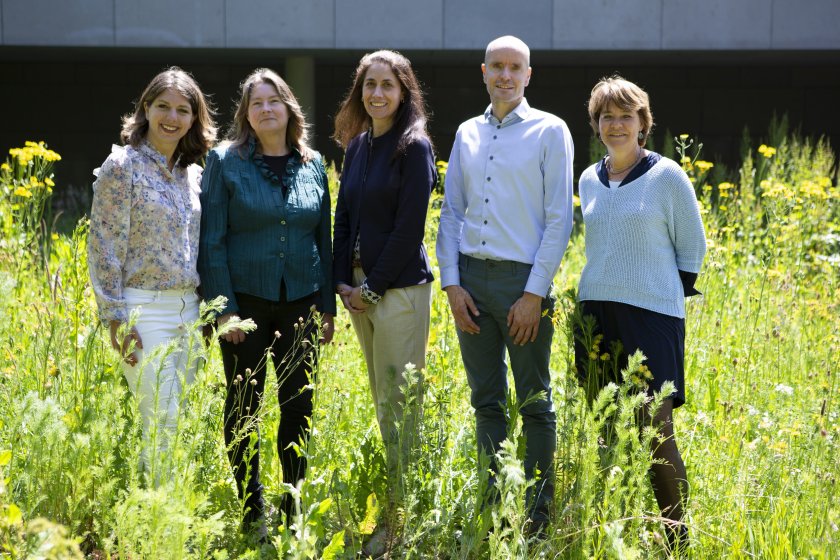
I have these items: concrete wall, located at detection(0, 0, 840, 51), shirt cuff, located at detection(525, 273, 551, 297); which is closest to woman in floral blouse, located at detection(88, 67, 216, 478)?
shirt cuff, located at detection(525, 273, 551, 297)

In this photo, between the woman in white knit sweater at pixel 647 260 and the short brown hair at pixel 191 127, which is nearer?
the woman in white knit sweater at pixel 647 260

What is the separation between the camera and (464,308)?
11.4 feet

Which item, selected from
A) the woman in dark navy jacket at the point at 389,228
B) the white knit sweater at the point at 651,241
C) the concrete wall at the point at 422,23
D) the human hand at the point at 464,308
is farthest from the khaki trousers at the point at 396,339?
the concrete wall at the point at 422,23

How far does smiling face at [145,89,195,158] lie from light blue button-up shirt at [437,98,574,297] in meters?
1.12

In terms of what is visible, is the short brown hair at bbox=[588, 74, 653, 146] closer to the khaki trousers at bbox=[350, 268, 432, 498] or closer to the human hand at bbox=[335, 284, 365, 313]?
the khaki trousers at bbox=[350, 268, 432, 498]

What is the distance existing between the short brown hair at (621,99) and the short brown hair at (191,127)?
1.52 metres

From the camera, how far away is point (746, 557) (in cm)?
297

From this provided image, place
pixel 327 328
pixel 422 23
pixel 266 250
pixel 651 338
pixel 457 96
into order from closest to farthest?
1. pixel 651 338
2. pixel 266 250
3. pixel 327 328
4. pixel 422 23
5. pixel 457 96

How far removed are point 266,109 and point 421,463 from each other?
59.5 inches

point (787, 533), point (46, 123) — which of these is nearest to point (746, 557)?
point (787, 533)

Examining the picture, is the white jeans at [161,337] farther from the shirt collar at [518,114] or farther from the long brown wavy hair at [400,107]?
the shirt collar at [518,114]

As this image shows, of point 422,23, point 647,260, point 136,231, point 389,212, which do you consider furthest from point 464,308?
point 422,23

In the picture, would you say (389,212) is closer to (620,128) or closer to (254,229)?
(254,229)

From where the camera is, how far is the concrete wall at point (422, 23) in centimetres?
1172
